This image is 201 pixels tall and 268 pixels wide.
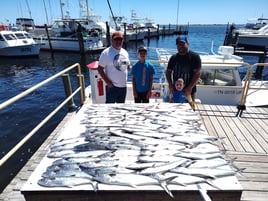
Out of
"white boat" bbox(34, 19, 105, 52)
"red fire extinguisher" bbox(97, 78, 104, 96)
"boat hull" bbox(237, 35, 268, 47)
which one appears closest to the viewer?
"red fire extinguisher" bbox(97, 78, 104, 96)

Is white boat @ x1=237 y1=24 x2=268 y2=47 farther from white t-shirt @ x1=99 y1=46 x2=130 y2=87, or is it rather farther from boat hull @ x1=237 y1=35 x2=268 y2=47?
white t-shirt @ x1=99 y1=46 x2=130 y2=87

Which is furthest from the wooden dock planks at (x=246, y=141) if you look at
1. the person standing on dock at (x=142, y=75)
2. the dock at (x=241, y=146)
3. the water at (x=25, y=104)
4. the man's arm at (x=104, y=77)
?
the water at (x=25, y=104)

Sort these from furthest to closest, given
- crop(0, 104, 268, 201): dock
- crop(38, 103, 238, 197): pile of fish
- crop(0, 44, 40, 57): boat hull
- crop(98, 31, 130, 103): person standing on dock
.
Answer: crop(0, 44, 40, 57): boat hull, crop(98, 31, 130, 103): person standing on dock, crop(0, 104, 268, 201): dock, crop(38, 103, 238, 197): pile of fish

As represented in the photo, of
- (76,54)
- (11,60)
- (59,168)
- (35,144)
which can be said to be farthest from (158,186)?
(76,54)

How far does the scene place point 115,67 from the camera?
3.90 metres

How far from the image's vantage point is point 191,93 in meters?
4.15

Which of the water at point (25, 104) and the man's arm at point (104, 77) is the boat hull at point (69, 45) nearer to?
the water at point (25, 104)

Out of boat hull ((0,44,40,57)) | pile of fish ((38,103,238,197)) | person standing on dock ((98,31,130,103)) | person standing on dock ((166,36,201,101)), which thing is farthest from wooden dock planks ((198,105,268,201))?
boat hull ((0,44,40,57))

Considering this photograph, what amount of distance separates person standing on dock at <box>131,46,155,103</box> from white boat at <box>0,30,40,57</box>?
23.4 m

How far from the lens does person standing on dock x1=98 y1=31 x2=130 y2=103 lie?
3807 millimetres

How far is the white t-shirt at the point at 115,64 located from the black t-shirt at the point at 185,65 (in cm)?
99

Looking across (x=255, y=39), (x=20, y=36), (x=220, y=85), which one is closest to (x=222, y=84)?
(x=220, y=85)

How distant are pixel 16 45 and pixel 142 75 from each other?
23.6 m

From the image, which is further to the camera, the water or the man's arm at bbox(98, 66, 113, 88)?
the water
